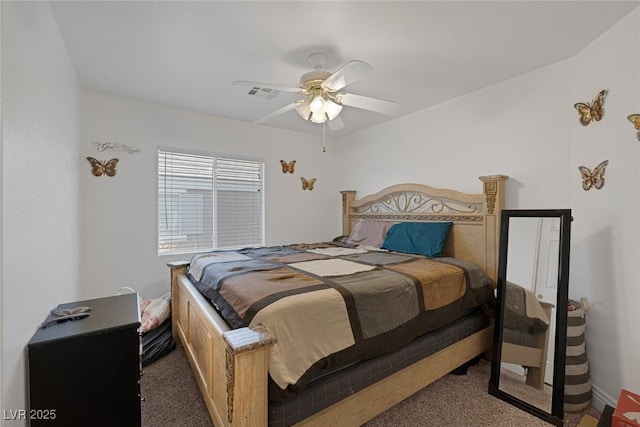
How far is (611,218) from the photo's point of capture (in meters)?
1.78

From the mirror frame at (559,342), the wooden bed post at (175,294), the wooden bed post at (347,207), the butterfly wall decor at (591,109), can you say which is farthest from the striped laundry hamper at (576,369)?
the wooden bed post at (175,294)

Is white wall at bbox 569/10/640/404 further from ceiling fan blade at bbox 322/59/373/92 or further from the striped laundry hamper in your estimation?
ceiling fan blade at bbox 322/59/373/92

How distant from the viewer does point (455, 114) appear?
2922 millimetres

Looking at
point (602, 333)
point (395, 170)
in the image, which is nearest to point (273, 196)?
point (395, 170)

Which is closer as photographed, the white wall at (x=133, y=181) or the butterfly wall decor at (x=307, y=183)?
the white wall at (x=133, y=181)

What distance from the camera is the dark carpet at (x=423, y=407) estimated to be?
170cm

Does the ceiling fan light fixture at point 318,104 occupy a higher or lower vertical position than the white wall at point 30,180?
higher

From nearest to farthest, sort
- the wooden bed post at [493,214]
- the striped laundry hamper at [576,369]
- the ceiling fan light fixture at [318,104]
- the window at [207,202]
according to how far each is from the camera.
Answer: the striped laundry hamper at [576,369] < the ceiling fan light fixture at [318,104] < the wooden bed post at [493,214] < the window at [207,202]

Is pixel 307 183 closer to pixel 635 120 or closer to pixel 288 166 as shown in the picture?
pixel 288 166

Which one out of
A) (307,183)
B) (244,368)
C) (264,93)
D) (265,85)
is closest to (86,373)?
(244,368)

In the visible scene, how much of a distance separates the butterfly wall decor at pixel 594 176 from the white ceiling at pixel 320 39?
2.90ft

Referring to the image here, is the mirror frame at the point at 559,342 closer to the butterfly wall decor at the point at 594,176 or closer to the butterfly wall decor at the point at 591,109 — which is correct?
the butterfly wall decor at the point at 594,176

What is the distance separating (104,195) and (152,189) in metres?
0.44

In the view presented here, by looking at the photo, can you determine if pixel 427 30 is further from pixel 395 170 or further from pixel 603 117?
pixel 395 170
